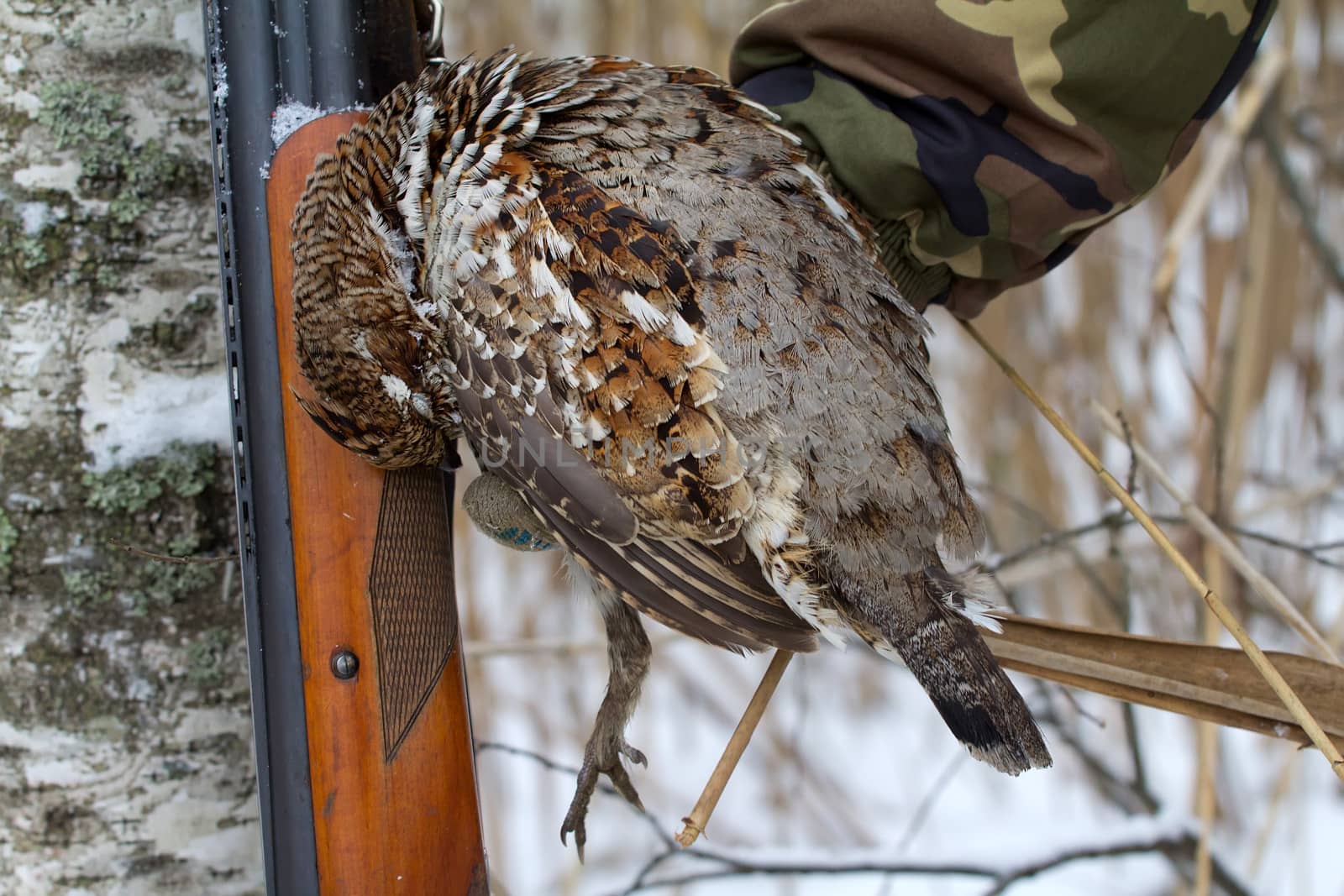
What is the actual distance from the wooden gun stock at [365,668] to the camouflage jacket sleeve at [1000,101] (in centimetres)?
62

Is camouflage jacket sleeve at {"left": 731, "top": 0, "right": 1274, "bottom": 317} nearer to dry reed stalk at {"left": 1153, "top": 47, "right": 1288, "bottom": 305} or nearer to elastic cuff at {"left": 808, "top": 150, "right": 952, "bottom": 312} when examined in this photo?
elastic cuff at {"left": 808, "top": 150, "right": 952, "bottom": 312}

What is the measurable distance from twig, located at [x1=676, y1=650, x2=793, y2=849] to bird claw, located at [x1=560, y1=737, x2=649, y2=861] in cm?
30

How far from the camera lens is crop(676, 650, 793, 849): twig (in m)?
1.12

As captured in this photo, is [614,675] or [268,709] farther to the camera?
[614,675]

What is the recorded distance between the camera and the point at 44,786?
4.44 feet

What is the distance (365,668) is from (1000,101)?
1070 mm

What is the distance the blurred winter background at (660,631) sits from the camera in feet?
4.43

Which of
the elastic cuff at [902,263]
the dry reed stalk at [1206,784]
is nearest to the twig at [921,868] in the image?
the dry reed stalk at [1206,784]

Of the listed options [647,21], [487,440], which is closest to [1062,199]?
[487,440]

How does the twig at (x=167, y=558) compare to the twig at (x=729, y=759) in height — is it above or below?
above

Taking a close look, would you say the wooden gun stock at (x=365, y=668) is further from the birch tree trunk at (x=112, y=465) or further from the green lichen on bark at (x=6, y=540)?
the green lichen on bark at (x=6, y=540)

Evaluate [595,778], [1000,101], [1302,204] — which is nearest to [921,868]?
[595,778]

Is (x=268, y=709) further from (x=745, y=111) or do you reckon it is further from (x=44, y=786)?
(x=745, y=111)

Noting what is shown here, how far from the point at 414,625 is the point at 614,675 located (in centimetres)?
35
